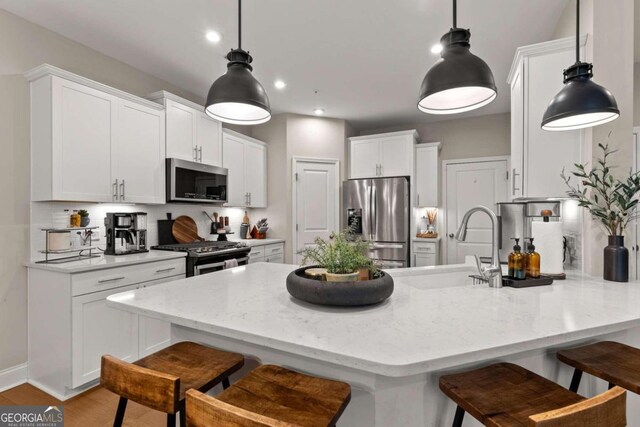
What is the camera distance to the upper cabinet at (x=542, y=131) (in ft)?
6.82

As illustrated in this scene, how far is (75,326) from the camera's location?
2246 mm

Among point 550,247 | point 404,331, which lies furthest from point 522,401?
point 550,247

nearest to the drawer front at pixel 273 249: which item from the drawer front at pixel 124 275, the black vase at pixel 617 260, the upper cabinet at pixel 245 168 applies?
the upper cabinet at pixel 245 168

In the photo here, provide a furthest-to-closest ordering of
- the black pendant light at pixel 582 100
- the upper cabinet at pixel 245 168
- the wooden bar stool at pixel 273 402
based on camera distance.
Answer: the upper cabinet at pixel 245 168 → the black pendant light at pixel 582 100 → the wooden bar stool at pixel 273 402

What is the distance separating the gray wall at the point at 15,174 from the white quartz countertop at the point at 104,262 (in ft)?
0.58

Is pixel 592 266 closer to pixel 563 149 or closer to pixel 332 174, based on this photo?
pixel 563 149

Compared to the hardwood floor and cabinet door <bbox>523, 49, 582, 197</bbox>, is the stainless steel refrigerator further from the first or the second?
the hardwood floor

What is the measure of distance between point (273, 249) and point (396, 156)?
2309 mm

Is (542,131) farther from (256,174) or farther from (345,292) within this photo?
(256,174)

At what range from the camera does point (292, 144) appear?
4.94 meters

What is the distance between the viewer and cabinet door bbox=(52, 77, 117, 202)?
2.45 metres

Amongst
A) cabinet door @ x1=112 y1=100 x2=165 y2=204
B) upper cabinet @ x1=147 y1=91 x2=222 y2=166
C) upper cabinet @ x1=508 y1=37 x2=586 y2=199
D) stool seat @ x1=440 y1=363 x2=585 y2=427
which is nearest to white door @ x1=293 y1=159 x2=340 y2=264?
upper cabinet @ x1=147 y1=91 x2=222 y2=166

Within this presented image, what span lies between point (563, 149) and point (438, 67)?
1.30m

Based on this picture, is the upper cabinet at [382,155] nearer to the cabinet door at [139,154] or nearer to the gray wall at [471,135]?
the gray wall at [471,135]
